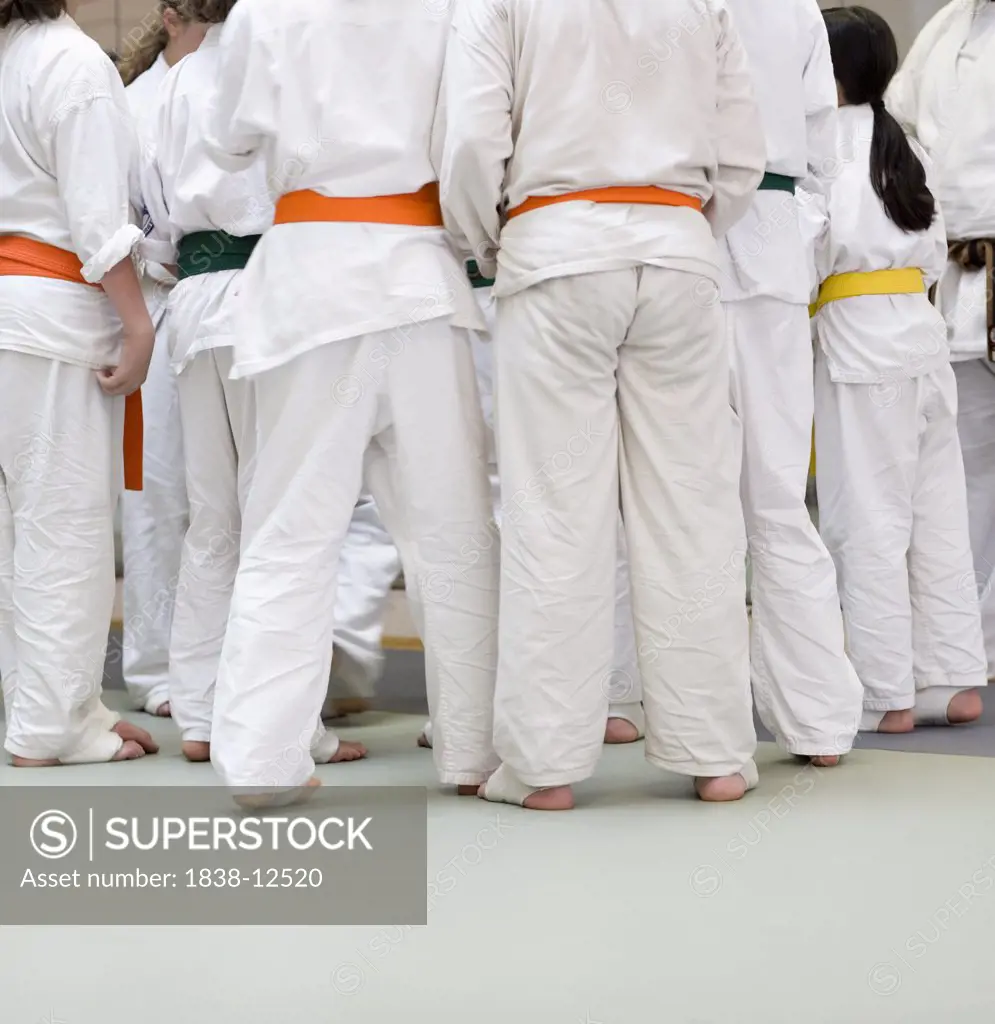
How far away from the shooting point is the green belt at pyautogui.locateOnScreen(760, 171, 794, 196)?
302cm

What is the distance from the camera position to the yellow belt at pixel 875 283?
3.53 metres

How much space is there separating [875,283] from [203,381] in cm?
157

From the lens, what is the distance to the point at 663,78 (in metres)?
2.61

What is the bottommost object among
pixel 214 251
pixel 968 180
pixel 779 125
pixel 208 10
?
pixel 968 180

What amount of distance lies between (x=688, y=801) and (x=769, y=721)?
1.24 feet

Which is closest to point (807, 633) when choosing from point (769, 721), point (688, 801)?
point (769, 721)

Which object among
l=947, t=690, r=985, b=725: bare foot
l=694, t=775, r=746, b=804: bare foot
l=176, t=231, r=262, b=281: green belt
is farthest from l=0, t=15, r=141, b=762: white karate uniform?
l=947, t=690, r=985, b=725: bare foot

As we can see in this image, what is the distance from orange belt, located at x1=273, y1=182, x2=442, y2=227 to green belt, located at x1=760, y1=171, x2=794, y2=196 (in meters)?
0.72

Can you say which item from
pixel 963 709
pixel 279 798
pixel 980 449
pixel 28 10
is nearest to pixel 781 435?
pixel 963 709

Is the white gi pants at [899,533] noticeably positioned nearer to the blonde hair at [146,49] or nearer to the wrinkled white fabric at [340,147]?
the wrinkled white fabric at [340,147]

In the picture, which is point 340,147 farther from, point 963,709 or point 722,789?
point 963,709

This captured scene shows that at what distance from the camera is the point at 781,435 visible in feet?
9.76

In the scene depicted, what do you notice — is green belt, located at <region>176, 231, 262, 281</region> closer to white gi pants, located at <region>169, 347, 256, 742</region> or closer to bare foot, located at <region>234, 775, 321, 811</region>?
white gi pants, located at <region>169, 347, 256, 742</region>

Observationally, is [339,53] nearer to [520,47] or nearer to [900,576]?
[520,47]
